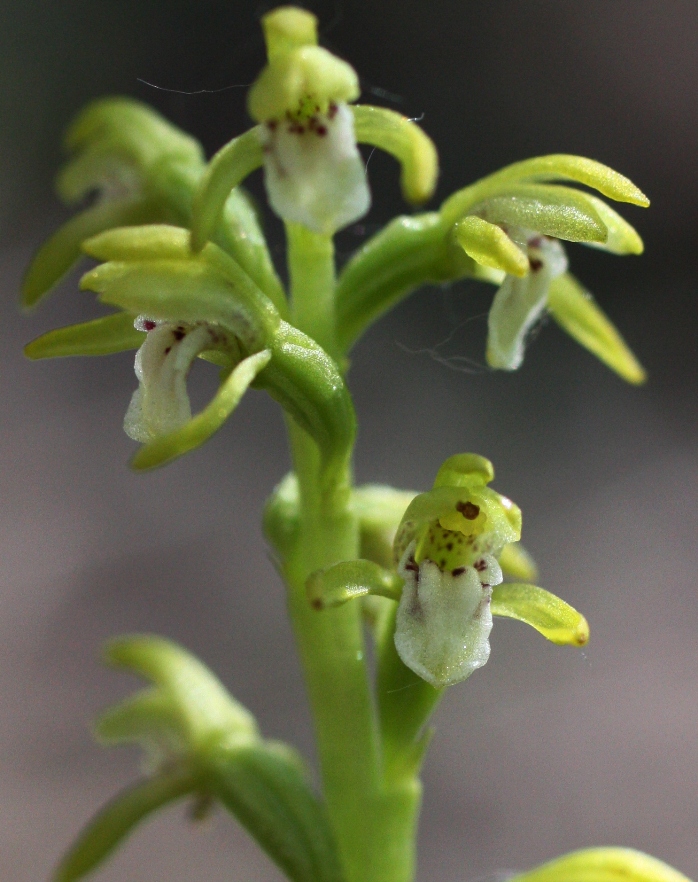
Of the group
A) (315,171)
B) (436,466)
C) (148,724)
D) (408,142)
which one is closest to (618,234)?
(408,142)

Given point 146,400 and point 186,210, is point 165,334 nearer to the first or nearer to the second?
point 146,400

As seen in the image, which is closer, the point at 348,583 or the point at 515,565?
the point at 348,583

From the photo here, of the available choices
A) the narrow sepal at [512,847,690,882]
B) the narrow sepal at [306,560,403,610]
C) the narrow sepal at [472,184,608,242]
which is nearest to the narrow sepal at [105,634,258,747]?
the narrow sepal at [512,847,690,882]

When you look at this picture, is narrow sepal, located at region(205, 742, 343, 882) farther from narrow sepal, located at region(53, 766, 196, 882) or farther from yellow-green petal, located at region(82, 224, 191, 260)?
yellow-green petal, located at region(82, 224, 191, 260)

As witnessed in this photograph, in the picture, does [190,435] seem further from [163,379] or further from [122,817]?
[122,817]

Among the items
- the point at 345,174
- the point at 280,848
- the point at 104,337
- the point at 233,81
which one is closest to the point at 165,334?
the point at 104,337

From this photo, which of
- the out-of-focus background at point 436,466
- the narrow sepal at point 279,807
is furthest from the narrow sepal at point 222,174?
the out-of-focus background at point 436,466
